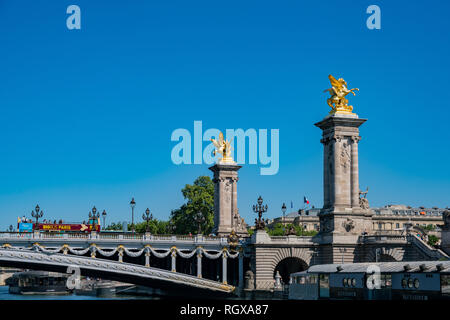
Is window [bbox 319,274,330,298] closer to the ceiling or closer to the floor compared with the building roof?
closer to the floor

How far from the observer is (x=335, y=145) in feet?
233

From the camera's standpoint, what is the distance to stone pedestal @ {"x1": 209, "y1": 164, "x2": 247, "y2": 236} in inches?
3839

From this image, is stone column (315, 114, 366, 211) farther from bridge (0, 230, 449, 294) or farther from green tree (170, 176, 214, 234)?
green tree (170, 176, 214, 234)

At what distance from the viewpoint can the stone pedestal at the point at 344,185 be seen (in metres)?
70.2

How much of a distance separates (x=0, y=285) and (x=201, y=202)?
53.0 meters

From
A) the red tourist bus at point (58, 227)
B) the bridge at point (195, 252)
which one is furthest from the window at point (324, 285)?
the red tourist bus at point (58, 227)

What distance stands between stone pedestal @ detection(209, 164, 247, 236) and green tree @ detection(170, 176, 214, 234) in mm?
12990

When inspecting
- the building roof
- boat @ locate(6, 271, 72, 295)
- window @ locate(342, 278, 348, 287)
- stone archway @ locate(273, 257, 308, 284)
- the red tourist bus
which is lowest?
boat @ locate(6, 271, 72, 295)

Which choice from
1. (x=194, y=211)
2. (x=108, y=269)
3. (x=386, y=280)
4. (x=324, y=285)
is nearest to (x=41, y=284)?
(x=194, y=211)

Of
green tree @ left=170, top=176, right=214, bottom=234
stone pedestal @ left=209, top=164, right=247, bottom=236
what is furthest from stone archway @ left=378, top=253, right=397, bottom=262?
green tree @ left=170, top=176, right=214, bottom=234

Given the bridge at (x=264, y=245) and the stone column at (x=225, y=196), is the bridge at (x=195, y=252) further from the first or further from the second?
the stone column at (x=225, y=196)

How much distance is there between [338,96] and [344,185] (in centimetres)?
865

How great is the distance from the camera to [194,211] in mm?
112938
